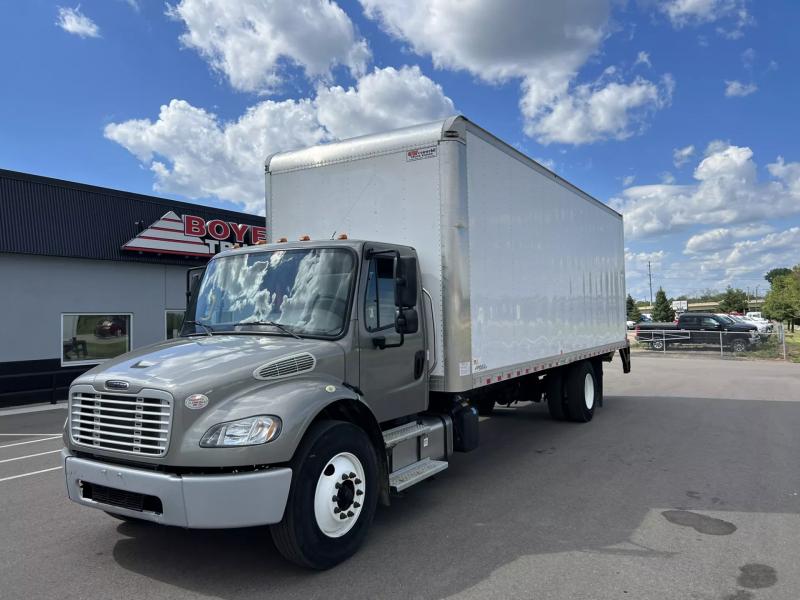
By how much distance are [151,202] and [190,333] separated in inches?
523

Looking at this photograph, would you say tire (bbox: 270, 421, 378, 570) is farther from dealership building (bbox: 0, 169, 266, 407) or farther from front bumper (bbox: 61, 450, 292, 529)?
dealership building (bbox: 0, 169, 266, 407)

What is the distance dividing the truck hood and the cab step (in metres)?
0.87

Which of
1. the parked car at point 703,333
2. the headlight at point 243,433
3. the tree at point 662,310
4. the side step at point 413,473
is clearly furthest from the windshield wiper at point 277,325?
the tree at point 662,310

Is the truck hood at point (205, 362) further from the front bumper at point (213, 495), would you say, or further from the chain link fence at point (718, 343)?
the chain link fence at point (718, 343)

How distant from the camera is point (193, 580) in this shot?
3.91 m

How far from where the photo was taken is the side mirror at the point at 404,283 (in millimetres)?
4695

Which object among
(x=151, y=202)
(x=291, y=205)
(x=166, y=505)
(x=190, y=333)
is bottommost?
(x=166, y=505)

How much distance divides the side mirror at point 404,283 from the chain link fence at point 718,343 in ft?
83.9

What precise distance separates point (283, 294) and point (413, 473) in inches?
76.9

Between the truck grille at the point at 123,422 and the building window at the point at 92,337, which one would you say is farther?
the building window at the point at 92,337

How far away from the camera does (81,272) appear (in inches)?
605

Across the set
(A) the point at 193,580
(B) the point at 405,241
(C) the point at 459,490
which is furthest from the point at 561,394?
(A) the point at 193,580

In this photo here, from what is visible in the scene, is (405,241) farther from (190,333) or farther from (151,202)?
(151,202)

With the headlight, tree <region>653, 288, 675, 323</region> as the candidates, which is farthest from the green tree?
the headlight
